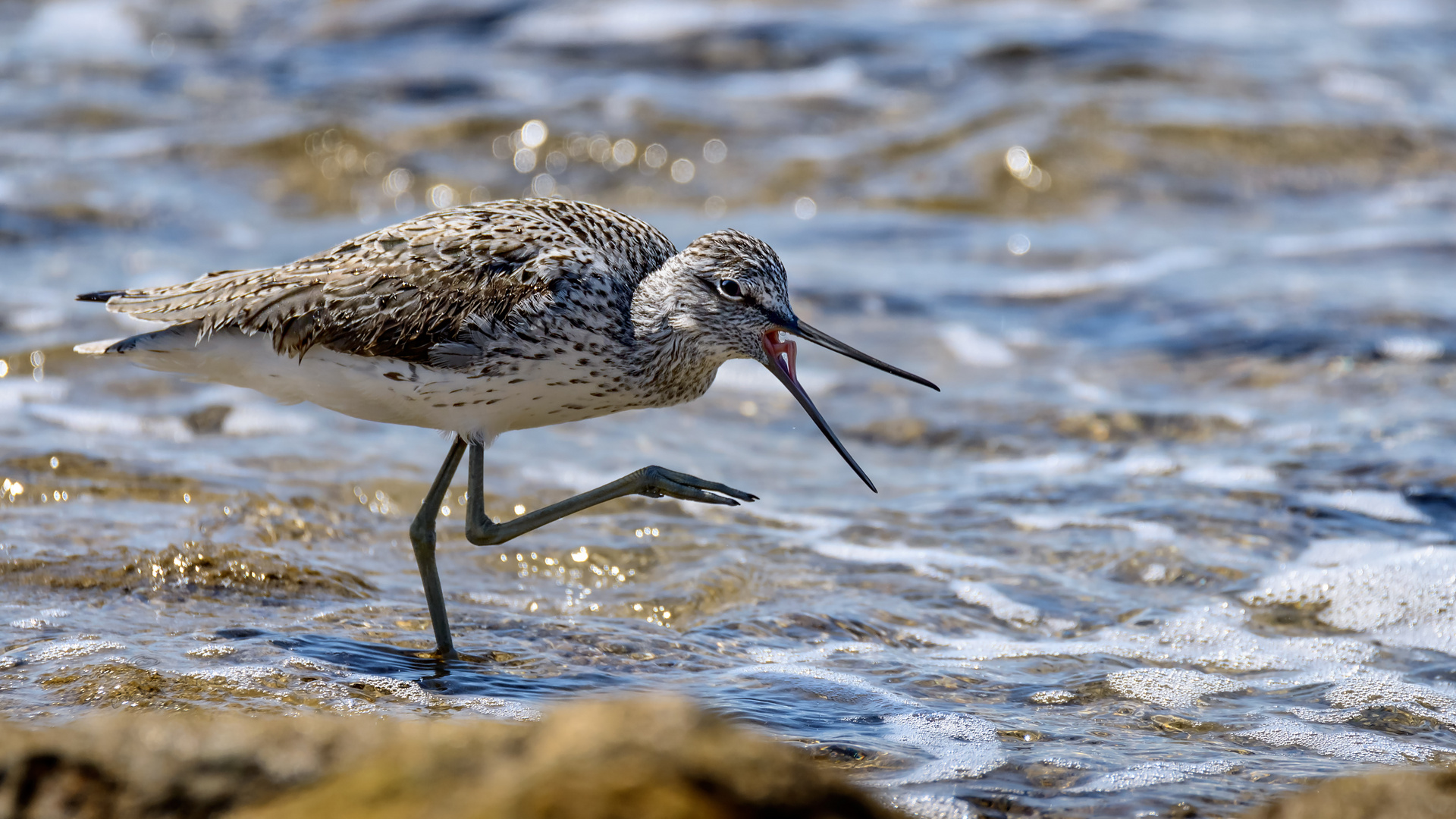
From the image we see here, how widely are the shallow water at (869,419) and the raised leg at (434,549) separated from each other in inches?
6.6

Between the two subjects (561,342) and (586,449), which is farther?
(586,449)

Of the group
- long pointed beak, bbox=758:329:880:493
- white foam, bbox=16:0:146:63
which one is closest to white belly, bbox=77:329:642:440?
long pointed beak, bbox=758:329:880:493

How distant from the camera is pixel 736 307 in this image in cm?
540

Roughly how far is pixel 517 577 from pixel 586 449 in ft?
5.65

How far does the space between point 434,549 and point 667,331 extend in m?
1.21

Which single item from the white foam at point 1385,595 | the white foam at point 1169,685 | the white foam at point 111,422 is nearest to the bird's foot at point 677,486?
the white foam at point 1169,685

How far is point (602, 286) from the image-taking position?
526 centimetres

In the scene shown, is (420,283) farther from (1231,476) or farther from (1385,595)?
(1231,476)

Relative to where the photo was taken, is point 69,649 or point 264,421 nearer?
point 69,649

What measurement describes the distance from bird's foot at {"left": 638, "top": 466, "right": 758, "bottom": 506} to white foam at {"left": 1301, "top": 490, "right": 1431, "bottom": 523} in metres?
3.30

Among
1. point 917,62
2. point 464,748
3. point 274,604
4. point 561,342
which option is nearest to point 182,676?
point 274,604

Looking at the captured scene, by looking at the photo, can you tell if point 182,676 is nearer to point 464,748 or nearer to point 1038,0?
point 464,748

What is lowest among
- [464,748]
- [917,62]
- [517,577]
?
[517,577]

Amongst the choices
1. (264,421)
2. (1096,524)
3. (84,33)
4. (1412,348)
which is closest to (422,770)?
(1096,524)
